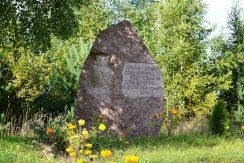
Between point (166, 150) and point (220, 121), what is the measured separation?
137 inches

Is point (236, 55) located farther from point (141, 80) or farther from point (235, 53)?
point (141, 80)

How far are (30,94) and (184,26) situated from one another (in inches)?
315

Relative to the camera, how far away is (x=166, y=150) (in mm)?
8961

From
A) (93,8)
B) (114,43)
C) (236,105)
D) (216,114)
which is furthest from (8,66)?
(93,8)

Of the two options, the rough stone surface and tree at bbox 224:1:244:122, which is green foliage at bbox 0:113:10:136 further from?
tree at bbox 224:1:244:122

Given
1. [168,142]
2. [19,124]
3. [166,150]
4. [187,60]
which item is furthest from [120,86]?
[187,60]

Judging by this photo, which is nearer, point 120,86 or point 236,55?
point 120,86

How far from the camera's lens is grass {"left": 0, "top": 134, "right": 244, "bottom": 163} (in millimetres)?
7574

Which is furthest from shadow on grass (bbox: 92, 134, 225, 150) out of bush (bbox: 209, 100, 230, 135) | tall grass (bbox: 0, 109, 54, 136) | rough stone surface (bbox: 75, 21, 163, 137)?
tall grass (bbox: 0, 109, 54, 136)

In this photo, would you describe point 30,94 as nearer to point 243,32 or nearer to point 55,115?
point 55,115

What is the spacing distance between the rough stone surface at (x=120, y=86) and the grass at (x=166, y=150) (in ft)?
5.85

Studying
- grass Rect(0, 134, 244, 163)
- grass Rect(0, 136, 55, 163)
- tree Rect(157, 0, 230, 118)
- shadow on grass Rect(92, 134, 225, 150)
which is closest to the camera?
grass Rect(0, 136, 55, 163)

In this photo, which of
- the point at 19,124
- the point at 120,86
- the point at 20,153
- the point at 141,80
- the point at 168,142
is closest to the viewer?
the point at 20,153

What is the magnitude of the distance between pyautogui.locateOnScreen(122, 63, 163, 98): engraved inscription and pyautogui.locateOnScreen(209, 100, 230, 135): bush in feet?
5.91
